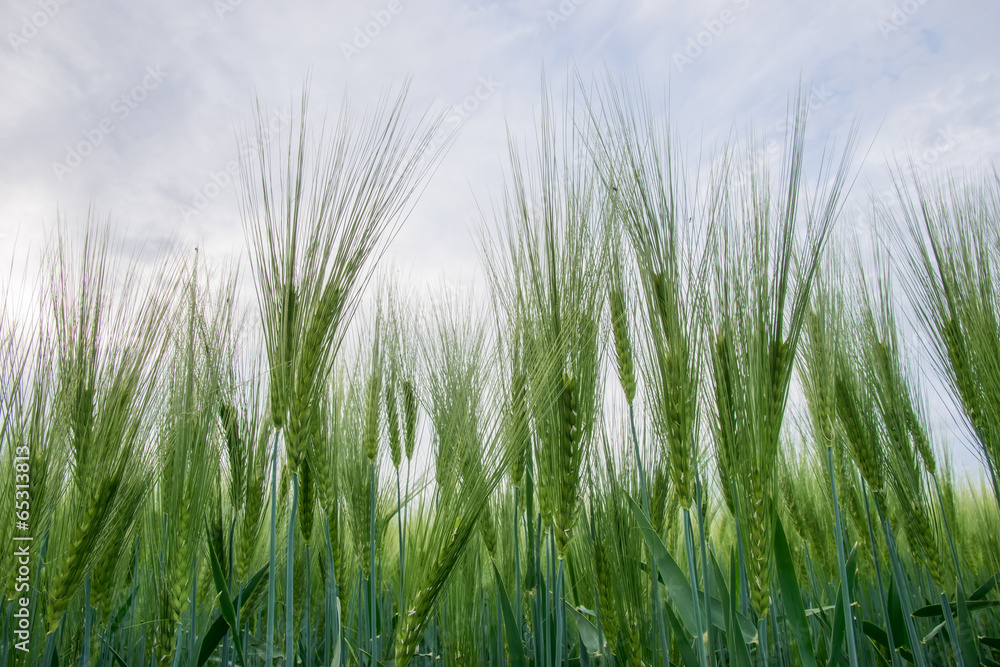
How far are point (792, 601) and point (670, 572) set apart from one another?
11.9 inches

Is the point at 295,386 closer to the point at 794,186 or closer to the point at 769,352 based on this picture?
the point at 769,352

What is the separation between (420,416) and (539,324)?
147 cm

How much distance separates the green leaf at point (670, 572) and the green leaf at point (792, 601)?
246 mm

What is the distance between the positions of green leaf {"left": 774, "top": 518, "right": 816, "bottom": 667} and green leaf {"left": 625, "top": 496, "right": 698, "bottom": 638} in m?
0.25

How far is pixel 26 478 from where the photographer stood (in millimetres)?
1664

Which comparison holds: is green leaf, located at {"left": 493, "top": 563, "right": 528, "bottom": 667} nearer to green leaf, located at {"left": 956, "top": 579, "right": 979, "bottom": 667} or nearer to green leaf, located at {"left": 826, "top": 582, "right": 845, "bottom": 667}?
green leaf, located at {"left": 826, "top": 582, "right": 845, "bottom": 667}

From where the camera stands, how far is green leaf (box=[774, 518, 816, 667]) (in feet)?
4.67

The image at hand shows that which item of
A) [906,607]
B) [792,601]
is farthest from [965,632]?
[792,601]

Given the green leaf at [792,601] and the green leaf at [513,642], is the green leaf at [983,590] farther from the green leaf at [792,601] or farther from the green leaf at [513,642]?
the green leaf at [513,642]

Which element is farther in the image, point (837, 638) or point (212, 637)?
point (212, 637)

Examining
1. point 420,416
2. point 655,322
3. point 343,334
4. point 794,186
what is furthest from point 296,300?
point 420,416

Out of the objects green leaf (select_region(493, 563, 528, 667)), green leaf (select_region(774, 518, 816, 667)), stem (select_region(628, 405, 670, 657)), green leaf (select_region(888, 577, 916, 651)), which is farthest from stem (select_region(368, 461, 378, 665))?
green leaf (select_region(888, 577, 916, 651))

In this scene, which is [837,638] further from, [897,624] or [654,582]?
[897,624]

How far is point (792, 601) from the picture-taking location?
4.97ft
